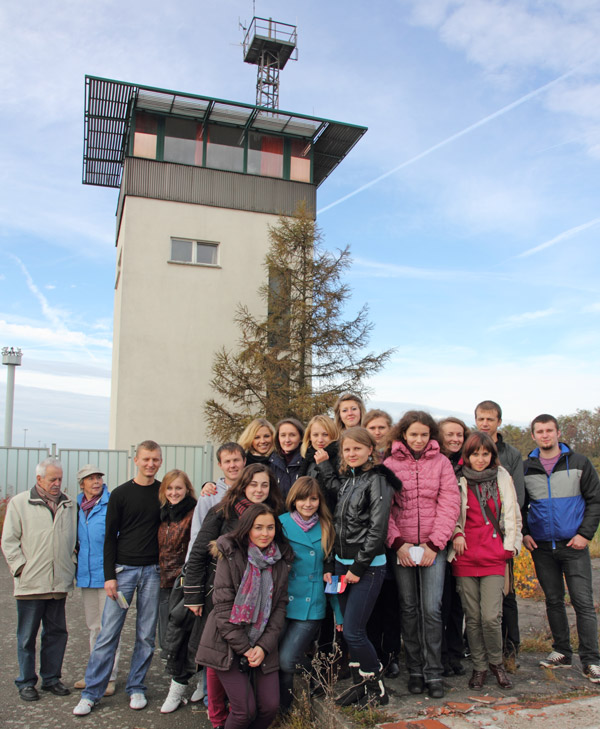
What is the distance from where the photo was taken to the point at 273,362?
1574cm

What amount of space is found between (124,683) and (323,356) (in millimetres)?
11565

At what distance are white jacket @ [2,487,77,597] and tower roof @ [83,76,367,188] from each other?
1347 cm

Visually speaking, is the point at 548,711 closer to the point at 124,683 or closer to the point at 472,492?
the point at 472,492

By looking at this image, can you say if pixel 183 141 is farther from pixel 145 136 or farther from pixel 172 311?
pixel 172 311

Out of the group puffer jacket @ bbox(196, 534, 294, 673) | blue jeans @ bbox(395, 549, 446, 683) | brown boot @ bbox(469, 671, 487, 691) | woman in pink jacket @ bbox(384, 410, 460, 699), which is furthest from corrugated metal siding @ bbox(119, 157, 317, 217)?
brown boot @ bbox(469, 671, 487, 691)

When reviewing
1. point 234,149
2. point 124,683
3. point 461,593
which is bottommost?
point 124,683

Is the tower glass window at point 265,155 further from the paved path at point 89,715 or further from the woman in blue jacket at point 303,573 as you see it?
the woman in blue jacket at point 303,573

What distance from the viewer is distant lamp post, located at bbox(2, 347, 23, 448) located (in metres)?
23.2

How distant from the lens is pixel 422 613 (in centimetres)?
482

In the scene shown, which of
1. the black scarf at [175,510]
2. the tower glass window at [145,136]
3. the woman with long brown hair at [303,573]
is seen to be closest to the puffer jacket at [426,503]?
the woman with long brown hair at [303,573]

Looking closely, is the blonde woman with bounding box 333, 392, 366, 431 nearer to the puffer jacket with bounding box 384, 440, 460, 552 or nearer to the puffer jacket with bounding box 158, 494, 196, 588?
the puffer jacket with bounding box 384, 440, 460, 552

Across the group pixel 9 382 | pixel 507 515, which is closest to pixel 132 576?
pixel 507 515

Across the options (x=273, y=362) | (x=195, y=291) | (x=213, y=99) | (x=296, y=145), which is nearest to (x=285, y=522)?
(x=273, y=362)

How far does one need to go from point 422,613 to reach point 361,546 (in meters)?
0.79
